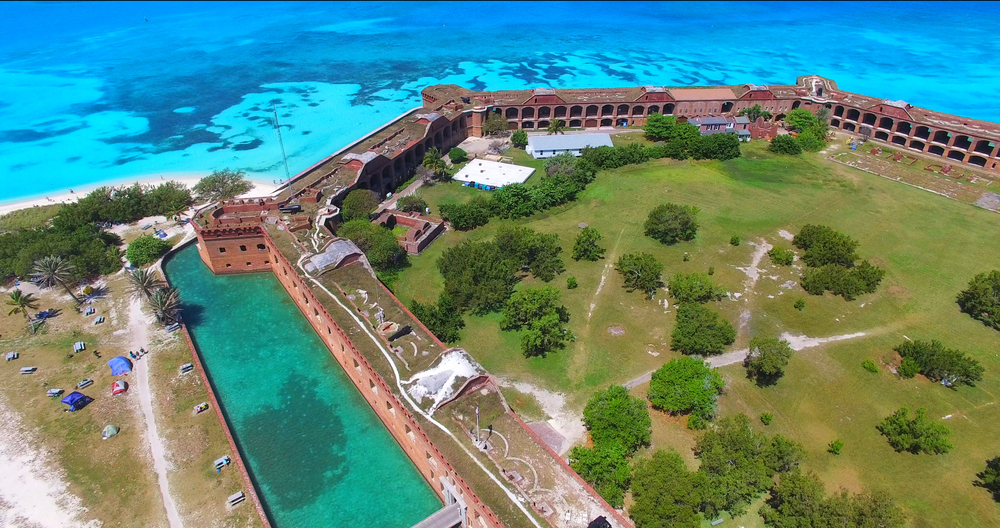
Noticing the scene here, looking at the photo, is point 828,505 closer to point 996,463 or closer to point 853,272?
point 996,463

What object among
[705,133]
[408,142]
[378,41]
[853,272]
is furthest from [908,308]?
[378,41]

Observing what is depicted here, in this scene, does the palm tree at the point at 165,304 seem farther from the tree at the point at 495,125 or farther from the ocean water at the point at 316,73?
the tree at the point at 495,125

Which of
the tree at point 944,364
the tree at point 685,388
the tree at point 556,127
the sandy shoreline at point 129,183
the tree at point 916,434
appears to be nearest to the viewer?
the tree at point 916,434

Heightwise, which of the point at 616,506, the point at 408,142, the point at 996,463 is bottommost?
the point at 616,506

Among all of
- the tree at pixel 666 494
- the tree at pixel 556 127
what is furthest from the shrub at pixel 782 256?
the tree at pixel 556 127

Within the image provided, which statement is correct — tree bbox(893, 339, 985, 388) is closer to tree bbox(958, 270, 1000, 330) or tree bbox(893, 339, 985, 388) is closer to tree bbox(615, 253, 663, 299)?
tree bbox(958, 270, 1000, 330)

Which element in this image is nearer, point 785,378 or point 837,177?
point 785,378
